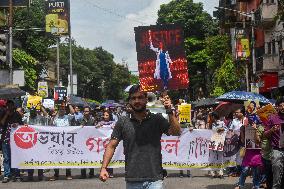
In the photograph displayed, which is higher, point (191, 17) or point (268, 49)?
point (191, 17)

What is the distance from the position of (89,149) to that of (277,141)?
19.1 ft

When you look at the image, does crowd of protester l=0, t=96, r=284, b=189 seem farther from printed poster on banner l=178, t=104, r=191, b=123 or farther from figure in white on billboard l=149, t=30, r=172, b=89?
printed poster on banner l=178, t=104, r=191, b=123

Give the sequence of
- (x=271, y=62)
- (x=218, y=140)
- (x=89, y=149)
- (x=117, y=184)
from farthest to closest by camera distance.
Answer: (x=271, y=62) < (x=89, y=149) < (x=218, y=140) < (x=117, y=184)

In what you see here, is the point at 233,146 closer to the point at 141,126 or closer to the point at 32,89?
the point at 141,126

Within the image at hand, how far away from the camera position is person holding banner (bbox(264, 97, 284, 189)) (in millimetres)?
9984

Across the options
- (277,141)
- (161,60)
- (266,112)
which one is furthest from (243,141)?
(161,60)

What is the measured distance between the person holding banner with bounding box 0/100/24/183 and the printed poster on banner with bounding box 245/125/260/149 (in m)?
5.61

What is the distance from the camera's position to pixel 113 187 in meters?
12.8

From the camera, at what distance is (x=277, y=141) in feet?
33.2

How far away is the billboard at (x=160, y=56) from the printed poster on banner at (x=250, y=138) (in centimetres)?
152

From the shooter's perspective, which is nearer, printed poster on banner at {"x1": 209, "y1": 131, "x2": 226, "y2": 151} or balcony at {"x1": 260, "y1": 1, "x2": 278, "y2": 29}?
printed poster on banner at {"x1": 209, "y1": 131, "x2": 226, "y2": 151}

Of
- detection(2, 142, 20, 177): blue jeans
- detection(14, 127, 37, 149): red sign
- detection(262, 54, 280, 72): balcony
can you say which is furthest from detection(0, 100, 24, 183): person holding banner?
detection(262, 54, 280, 72): balcony

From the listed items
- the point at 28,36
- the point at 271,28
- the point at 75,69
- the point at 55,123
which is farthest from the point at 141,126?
the point at 75,69

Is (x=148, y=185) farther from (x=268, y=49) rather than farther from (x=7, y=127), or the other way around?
(x=268, y=49)
